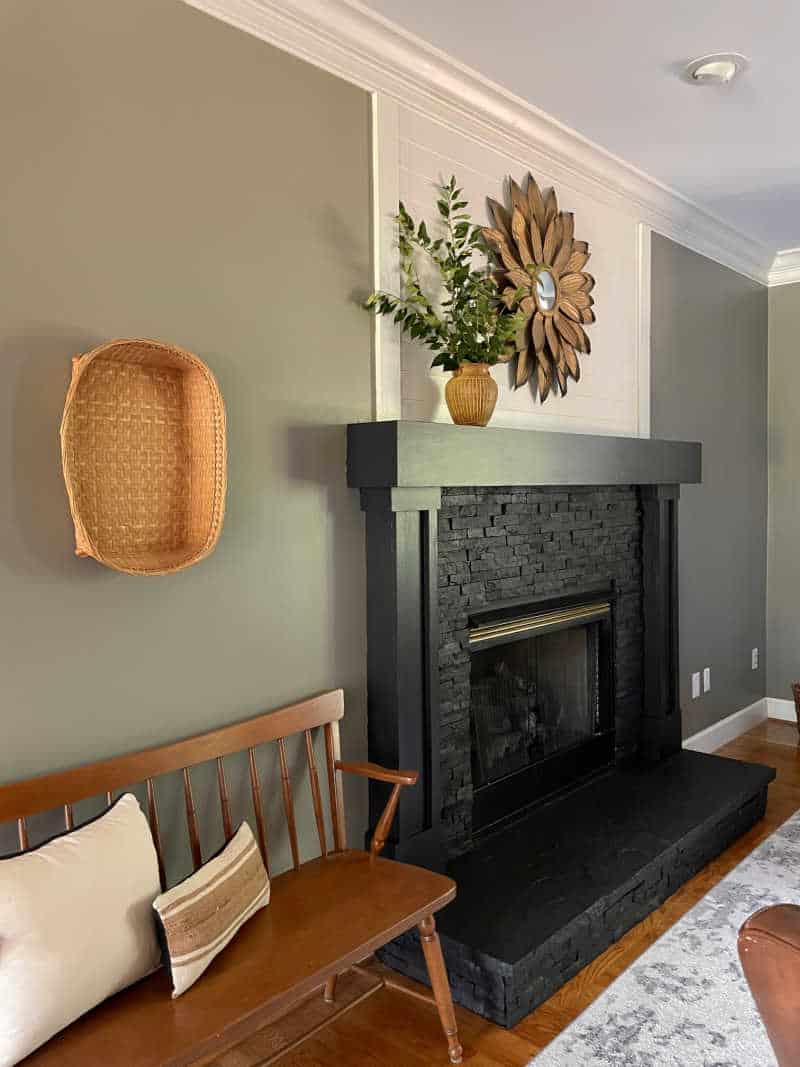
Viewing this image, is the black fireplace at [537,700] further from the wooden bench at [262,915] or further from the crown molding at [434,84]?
the crown molding at [434,84]

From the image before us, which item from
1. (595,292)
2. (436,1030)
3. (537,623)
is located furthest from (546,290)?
(436,1030)

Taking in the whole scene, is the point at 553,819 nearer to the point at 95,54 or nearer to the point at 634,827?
the point at 634,827

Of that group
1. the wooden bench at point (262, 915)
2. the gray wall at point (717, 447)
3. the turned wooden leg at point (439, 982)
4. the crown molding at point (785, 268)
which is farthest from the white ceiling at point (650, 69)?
the turned wooden leg at point (439, 982)

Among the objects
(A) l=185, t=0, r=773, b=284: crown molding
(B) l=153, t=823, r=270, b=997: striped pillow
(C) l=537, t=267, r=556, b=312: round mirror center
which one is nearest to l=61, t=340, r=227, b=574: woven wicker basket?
(B) l=153, t=823, r=270, b=997: striped pillow

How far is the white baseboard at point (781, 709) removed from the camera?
4863 millimetres

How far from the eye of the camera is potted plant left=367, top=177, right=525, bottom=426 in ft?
8.27

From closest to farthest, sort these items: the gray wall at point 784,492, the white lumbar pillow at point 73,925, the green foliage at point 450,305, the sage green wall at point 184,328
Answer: the white lumbar pillow at point 73,925
the sage green wall at point 184,328
the green foliage at point 450,305
the gray wall at point 784,492

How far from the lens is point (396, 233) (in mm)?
2525

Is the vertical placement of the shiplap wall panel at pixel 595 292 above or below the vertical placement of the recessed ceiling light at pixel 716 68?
below

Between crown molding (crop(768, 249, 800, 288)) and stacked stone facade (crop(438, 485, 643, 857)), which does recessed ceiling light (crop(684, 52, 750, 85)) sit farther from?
crown molding (crop(768, 249, 800, 288))

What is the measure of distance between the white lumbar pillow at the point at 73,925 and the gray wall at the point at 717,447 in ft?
9.52

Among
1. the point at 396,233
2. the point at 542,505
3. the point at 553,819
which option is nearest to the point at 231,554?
the point at 396,233

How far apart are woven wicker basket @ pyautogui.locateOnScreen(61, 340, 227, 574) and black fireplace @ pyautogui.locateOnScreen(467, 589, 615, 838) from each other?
110 cm

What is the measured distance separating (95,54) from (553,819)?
2531 mm
